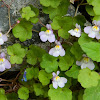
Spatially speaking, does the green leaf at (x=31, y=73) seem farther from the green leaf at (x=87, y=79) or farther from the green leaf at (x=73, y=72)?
the green leaf at (x=87, y=79)

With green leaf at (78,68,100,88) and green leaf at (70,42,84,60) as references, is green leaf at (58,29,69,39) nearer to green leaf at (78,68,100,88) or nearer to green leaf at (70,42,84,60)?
green leaf at (70,42,84,60)

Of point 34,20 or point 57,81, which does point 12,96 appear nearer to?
point 57,81

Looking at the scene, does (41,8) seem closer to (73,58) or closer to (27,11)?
(27,11)

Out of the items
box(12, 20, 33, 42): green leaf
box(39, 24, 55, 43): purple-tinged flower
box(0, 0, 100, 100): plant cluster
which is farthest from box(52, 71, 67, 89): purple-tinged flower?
box(12, 20, 33, 42): green leaf

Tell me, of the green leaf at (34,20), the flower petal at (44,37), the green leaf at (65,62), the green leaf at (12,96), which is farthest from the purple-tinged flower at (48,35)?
the green leaf at (12,96)

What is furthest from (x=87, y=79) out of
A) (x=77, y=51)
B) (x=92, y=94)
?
(x=77, y=51)

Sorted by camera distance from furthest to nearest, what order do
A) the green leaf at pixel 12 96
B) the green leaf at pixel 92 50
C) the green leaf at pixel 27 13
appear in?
the green leaf at pixel 12 96 < the green leaf at pixel 27 13 < the green leaf at pixel 92 50

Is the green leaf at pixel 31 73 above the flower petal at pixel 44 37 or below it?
below
